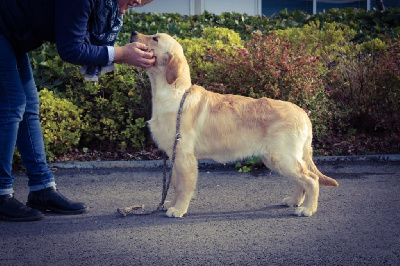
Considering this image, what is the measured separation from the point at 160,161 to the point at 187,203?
6.65 feet

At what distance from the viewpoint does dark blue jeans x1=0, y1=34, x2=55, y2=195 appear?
380 centimetres

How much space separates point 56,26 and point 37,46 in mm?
471

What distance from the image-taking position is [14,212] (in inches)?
158

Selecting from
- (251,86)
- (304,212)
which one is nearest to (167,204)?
(304,212)

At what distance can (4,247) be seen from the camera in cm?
346

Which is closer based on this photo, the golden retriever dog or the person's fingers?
the person's fingers

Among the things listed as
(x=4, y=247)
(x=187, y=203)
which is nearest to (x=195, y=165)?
(x=187, y=203)

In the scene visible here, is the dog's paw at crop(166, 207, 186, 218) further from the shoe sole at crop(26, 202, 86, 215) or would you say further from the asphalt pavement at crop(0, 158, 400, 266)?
the shoe sole at crop(26, 202, 86, 215)

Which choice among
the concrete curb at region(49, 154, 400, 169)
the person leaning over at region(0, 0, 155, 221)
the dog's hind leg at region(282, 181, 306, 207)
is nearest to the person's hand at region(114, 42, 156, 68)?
the person leaning over at region(0, 0, 155, 221)

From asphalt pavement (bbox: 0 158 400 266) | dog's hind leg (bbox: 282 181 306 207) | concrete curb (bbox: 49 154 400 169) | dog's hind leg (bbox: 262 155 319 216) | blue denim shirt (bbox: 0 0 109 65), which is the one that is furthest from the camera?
concrete curb (bbox: 49 154 400 169)

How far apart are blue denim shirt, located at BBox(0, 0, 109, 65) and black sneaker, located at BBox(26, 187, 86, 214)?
1.28 metres

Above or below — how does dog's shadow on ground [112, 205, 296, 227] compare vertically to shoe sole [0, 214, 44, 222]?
below

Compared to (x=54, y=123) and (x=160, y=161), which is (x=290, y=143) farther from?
(x=54, y=123)

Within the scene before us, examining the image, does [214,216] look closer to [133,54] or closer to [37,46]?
[133,54]
